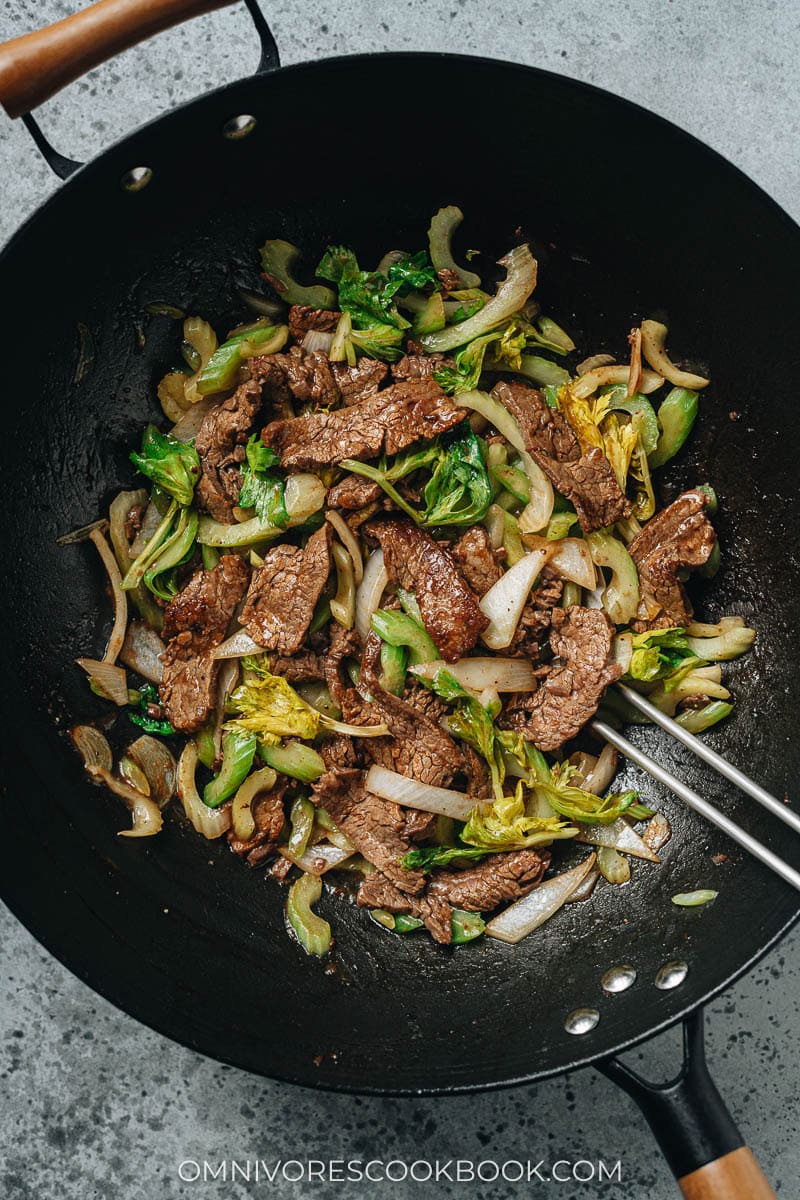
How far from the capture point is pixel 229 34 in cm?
294

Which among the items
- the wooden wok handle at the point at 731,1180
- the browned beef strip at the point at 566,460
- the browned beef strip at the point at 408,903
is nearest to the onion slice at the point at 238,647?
the browned beef strip at the point at 408,903

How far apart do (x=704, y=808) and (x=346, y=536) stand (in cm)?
123

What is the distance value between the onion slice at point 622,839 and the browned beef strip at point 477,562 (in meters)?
0.78

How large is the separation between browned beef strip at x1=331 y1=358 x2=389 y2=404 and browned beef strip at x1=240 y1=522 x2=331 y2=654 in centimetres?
41

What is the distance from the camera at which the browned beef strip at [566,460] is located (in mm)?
2662

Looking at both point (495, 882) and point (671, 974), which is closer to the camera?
point (671, 974)

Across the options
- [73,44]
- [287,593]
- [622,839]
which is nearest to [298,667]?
[287,593]

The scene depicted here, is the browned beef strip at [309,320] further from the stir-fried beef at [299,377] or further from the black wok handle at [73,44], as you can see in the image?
the black wok handle at [73,44]

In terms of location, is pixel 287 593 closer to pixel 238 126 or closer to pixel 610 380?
pixel 610 380

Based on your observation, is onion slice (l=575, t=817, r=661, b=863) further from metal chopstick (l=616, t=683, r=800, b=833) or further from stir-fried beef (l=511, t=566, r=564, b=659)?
stir-fried beef (l=511, t=566, r=564, b=659)

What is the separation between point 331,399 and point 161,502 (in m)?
0.60

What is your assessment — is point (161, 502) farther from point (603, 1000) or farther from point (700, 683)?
point (603, 1000)

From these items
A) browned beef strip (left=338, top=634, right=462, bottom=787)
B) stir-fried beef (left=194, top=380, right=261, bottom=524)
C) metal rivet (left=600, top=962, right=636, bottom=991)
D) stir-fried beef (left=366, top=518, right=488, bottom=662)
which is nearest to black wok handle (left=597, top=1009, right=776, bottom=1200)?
metal rivet (left=600, top=962, right=636, bottom=991)

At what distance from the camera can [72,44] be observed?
2.15m
